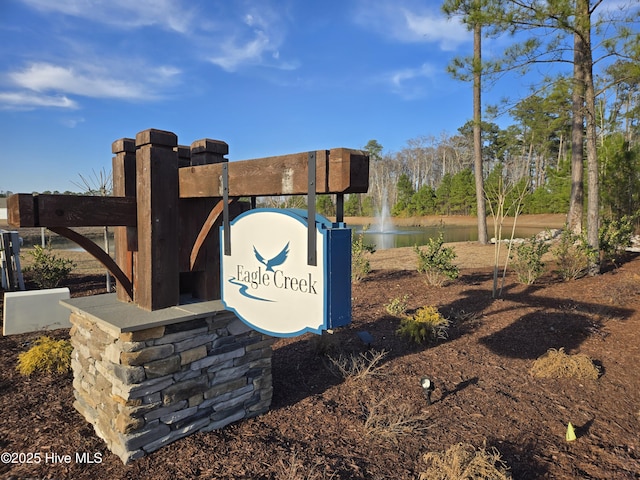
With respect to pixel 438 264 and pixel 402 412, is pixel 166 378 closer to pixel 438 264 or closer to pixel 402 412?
pixel 402 412

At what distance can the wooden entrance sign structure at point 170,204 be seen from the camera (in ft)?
6.84

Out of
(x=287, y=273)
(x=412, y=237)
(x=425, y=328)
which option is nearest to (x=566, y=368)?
(x=425, y=328)

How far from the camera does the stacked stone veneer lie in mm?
2480

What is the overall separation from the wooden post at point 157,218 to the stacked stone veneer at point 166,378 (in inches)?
11.6

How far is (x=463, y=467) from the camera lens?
2.28 metres

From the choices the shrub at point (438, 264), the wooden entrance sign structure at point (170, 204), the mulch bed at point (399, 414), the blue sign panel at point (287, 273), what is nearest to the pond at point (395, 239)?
the shrub at point (438, 264)

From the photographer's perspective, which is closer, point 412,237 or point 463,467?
point 463,467

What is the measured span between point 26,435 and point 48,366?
112 centimetres

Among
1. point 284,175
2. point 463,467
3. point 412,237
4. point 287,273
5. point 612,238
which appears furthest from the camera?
point 412,237

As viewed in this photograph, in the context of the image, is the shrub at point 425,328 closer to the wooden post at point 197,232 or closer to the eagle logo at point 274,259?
the wooden post at point 197,232

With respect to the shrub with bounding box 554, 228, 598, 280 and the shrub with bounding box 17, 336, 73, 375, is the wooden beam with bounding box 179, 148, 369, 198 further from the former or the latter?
the shrub with bounding box 554, 228, 598, 280

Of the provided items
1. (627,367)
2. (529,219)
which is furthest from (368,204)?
(627,367)

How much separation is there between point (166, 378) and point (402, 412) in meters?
1.68

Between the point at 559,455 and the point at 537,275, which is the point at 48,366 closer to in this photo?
the point at 559,455
